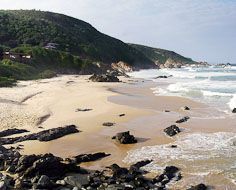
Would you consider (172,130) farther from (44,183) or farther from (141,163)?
(44,183)

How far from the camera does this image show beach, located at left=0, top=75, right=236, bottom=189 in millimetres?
15297

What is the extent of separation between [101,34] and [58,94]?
123970 millimetres

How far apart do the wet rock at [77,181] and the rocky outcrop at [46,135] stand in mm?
6062

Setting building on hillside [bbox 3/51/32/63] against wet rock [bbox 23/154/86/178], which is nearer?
wet rock [bbox 23/154/86/178]

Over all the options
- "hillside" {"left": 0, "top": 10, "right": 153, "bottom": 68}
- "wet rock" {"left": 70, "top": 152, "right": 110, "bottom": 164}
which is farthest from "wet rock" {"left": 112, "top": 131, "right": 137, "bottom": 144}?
"hillside" {"left": 0, "top": 10, "right": 153, "bottom": 68}

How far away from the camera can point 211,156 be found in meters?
16.3

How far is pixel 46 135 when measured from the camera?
18.8 meters

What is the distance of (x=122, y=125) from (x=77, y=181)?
34.2 ft

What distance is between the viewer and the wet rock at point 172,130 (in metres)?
20.5

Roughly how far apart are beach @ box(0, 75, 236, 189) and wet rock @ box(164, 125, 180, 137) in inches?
11.9

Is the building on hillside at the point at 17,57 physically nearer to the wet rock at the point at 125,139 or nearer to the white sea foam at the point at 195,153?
the wet rock at the point at 125,139

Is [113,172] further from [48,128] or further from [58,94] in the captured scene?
[58,94]

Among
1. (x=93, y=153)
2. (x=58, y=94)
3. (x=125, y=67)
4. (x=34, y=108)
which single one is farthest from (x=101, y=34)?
(x=93, y=153)

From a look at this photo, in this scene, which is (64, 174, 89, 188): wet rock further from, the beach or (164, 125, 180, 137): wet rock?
(164, 125, 180, 137): wet rock
